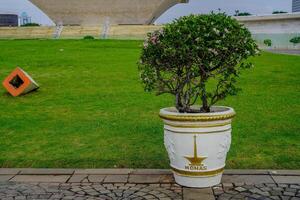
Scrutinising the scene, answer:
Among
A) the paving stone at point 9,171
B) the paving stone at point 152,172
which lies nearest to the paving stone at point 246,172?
the paving stone at point 152,172

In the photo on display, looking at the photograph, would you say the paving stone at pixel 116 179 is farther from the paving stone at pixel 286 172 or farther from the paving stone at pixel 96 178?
the paving stone at pixel 286 172

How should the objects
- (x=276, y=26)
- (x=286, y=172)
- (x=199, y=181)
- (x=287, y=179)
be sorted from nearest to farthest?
(x=199, y=181), (x=287, y=179), (x=286, y=172), (x=276, y=26)

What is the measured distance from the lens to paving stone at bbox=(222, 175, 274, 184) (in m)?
5.21

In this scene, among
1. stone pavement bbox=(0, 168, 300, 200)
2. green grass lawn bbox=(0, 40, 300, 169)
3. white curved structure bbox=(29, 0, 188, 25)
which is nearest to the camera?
stone pavement bbox=(0, 168, 300, 200)

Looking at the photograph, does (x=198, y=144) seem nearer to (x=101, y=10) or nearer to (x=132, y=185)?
(x=132, y=185)

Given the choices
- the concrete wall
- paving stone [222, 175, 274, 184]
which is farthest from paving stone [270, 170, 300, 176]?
the concrete wall

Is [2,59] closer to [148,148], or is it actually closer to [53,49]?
[53,49]

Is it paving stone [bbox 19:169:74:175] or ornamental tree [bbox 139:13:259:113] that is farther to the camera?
paving stone [bbox 19:169:74:175]

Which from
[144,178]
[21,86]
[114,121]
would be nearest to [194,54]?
[144,178]

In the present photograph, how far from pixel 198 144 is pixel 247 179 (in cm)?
76

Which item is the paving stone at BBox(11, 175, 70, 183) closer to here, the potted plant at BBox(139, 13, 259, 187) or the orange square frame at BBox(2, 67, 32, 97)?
the potted plant at BBox(139, 13, 259, 187)

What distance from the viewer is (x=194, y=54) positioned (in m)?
4.91

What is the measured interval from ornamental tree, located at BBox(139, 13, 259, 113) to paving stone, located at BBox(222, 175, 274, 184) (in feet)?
2.56

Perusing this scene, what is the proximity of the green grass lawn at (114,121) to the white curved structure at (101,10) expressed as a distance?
44669 millimetres
